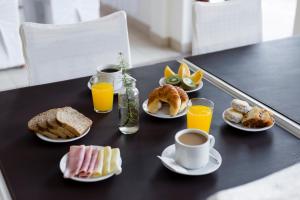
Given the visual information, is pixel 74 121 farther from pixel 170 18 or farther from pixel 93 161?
pixel 170 18

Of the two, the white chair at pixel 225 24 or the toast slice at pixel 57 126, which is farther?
the white chair at pixel 225 24

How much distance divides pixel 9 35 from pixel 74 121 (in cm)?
235

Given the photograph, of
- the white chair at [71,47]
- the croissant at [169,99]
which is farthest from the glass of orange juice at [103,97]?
the white chair at [71,47]

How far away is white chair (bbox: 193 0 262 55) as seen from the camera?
1.97 meters

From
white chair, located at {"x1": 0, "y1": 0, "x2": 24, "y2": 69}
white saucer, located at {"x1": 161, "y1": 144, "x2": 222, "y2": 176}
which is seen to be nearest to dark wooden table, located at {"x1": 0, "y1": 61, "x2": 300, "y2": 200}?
white saucer, located at {"x1": 161, "y1": 144, "x2": 222, "y2": 176}

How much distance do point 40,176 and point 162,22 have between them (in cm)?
315

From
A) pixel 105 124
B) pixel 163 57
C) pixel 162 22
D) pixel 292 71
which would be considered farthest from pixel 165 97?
pixel 162 22

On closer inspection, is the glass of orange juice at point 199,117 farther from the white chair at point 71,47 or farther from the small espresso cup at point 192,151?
the white chair at point 71,47

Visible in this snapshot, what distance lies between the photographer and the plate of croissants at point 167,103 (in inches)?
50.3

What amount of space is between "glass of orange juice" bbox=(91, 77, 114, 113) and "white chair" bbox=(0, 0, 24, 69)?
217cm

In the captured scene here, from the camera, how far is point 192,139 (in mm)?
1063

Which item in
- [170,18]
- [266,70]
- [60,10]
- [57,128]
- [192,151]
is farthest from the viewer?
[170,18]

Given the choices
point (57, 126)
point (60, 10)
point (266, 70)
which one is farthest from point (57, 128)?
point (60, 10)

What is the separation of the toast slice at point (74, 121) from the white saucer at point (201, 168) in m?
0.25
